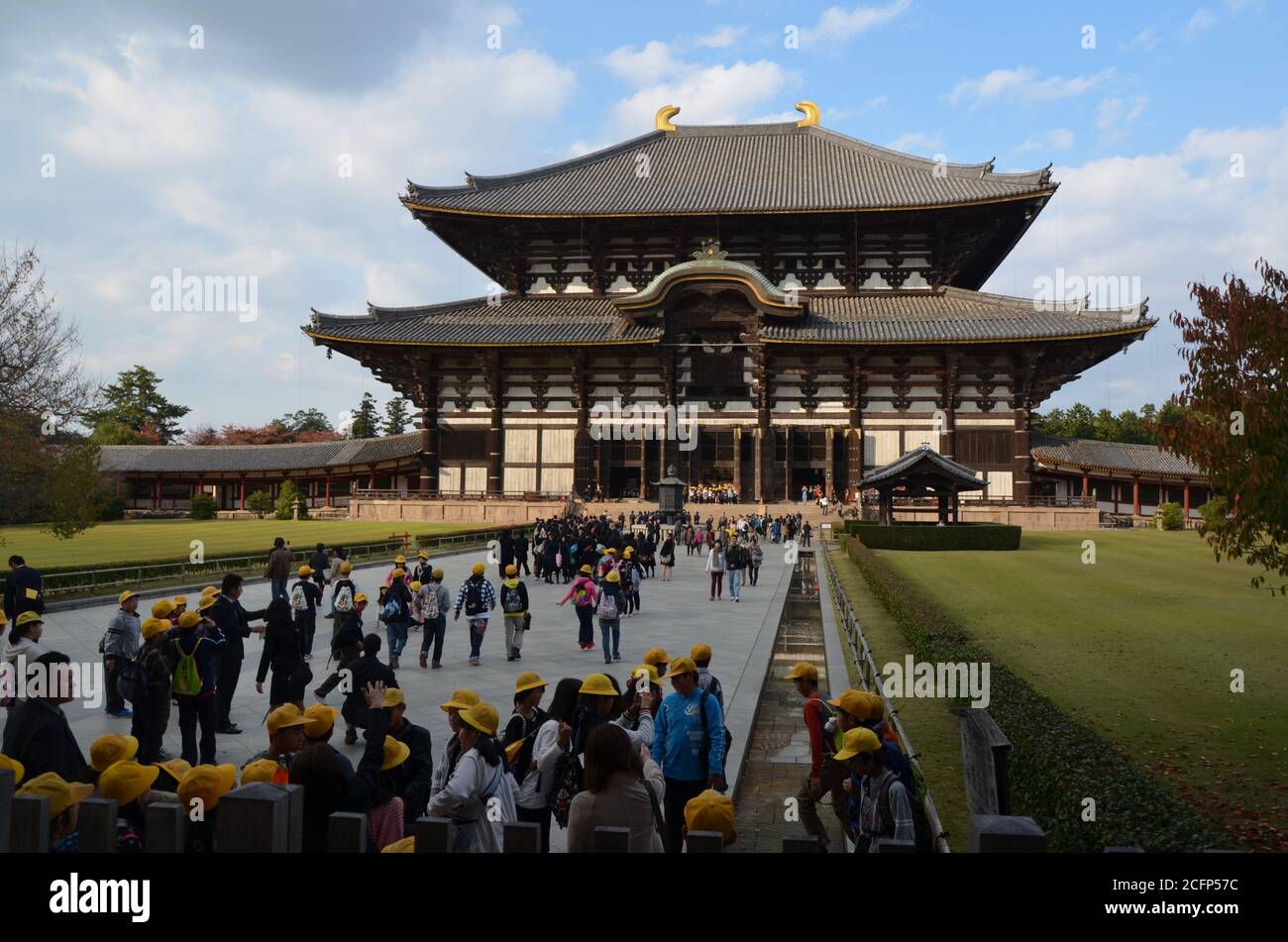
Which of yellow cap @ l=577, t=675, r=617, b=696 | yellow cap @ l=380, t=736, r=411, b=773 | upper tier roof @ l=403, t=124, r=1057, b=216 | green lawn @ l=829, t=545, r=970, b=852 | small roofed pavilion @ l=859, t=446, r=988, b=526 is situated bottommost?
green lawn @ l=829, t=545, r=970, b=852

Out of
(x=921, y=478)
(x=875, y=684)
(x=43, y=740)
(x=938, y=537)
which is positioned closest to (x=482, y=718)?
(x=43, y=740)

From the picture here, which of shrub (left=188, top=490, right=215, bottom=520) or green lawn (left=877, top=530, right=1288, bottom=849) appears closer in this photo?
green lawn (left=877, top=530, right=1288, bottom=849)

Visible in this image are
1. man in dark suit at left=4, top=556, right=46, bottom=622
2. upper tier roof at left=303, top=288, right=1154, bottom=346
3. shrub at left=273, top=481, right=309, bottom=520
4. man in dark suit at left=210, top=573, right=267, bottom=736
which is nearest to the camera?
man in dark suit at left=210, top=573, right=267, bottom=736

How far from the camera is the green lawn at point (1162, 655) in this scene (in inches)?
308

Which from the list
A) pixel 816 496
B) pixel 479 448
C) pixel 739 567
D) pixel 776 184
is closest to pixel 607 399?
pixel 479 448

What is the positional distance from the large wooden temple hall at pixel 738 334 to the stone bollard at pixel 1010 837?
1573 inches

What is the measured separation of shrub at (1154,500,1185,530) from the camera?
1630 inches

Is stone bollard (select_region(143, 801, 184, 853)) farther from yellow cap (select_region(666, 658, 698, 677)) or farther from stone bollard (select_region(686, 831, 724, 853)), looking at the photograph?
yellow cap (select_region(666, 658, 698, 677))

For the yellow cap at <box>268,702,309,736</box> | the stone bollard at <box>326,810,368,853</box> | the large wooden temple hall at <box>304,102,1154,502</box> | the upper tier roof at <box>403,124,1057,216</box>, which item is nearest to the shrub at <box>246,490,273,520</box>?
the large wooden temple hall at <box>304,102,1154,502</box>

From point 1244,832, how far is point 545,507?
36.8 meters

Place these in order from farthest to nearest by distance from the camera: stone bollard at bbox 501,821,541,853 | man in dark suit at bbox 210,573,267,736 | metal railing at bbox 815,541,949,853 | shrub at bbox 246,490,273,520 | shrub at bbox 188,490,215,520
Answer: shrub at bbox 188,490,215,520 < shrub at bbox 246,490,273,520 < man in dark suit at bbox 210,573,267,736 < metal railing at bbox 815,541,949,853 < stone bollard at bbox 501,821,541,853

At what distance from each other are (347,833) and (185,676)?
6.19 meters

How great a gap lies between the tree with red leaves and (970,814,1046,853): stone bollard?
5.96 m

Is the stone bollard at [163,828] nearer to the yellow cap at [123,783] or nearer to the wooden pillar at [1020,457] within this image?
the yellow cap at [123,783]
